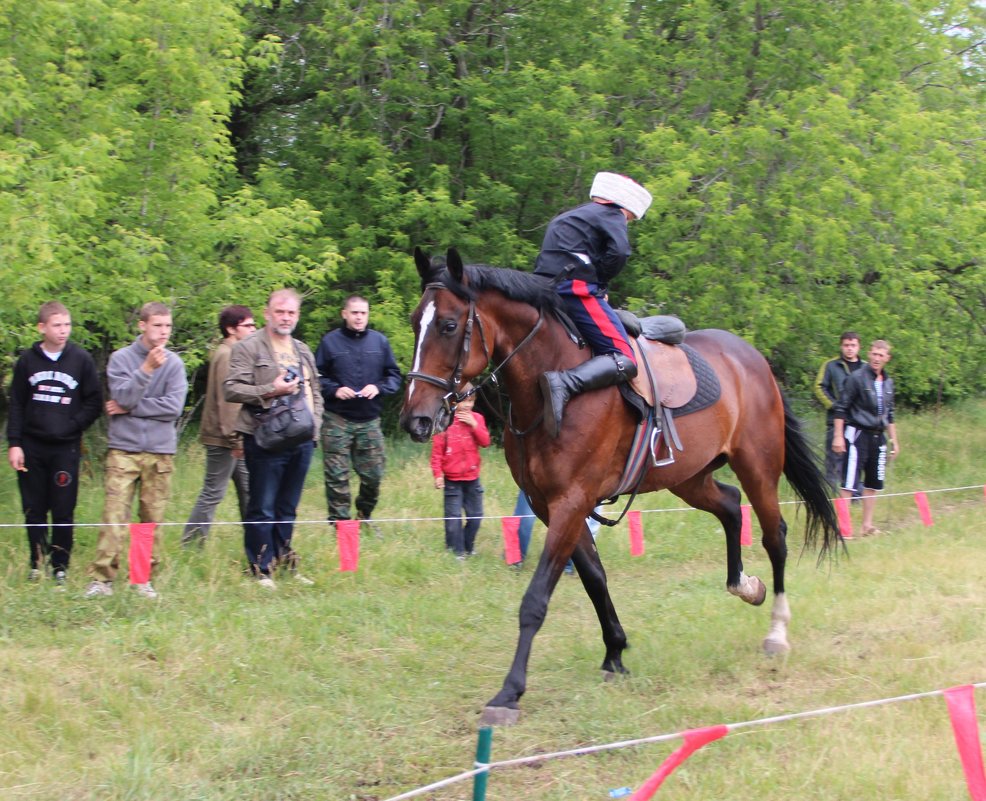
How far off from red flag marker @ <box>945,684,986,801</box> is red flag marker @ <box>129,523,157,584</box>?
17.2 ft

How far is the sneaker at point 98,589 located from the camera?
7.27 meters

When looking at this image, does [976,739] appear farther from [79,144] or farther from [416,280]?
[416,280]

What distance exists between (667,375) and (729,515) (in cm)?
148

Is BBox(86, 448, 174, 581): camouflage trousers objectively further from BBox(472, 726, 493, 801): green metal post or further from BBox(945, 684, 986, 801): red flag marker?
BBox(945, 684, 986, 801): red flag marker

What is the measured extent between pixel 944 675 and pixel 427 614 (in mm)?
3438

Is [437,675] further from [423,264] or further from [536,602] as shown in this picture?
[423,264]

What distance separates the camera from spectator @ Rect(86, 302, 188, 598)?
751 cm

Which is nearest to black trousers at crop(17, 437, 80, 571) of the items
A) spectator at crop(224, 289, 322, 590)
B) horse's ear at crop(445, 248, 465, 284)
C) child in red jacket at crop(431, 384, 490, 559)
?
spectator at crop(224, 289, 322, 590)

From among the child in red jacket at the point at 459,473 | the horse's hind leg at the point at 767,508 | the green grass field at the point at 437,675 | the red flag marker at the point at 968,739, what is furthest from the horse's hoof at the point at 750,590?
the red flag marker at the point at 968,739

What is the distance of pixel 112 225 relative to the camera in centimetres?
1088

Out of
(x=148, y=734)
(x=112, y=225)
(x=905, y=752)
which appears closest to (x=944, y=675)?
(x=905, y=752)

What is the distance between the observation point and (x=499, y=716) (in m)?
5.41

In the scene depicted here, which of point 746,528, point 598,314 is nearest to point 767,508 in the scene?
point 598,314

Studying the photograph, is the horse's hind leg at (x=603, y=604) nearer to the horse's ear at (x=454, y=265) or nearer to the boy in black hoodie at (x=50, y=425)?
the horse's ear at (x=454, y=265)
